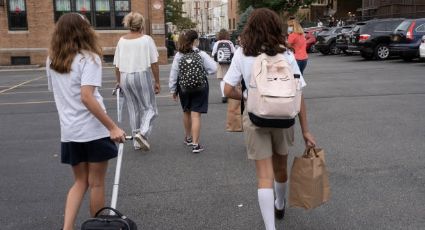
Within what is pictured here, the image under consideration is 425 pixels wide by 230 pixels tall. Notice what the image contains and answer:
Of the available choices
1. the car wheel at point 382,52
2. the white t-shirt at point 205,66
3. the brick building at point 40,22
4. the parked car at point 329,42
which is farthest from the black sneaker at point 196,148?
the parked car at point 329,42

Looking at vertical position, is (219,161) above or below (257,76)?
below

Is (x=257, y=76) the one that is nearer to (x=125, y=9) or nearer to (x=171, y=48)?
(x=125, y=9)

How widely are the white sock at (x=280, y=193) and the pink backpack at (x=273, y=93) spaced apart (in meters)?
0.80

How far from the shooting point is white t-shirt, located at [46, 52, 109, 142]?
3.54 metres

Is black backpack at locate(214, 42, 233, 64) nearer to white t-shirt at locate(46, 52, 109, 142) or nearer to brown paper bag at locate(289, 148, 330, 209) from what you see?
brown paper bag at locate(289, 148, 330, 209)

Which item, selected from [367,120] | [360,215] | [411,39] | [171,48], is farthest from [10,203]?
[171,48]

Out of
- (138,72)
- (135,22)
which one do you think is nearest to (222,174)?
(138,72)

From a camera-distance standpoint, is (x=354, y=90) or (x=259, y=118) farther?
(x=354, y=90)

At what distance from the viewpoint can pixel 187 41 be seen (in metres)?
6.84

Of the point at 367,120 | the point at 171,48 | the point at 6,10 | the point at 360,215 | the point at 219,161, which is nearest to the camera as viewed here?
the point at 360,215

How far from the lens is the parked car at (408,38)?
64.3ft

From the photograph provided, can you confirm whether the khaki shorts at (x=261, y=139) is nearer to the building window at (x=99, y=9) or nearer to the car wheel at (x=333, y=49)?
the building window at (x=99, y=9)

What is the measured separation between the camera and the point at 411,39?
19.7m

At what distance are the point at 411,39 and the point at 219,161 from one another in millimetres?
15644
